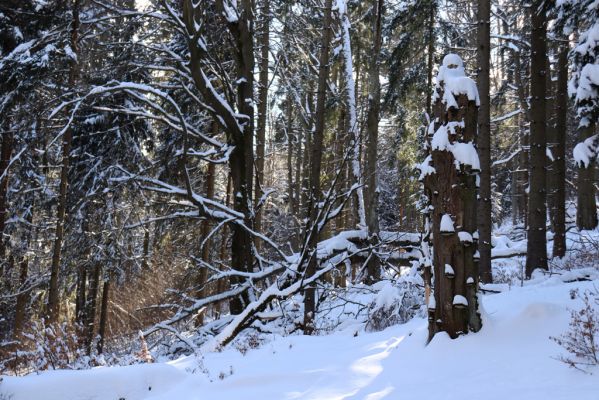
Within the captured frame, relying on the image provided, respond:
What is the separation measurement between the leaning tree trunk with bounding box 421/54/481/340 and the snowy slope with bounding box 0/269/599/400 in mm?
258

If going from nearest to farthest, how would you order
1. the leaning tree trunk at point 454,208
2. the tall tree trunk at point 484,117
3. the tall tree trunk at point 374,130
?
the leaning tree trunk at point 454,208 < the tall tree trunk at point 484,117 < the tall tree trunk at point 374,130

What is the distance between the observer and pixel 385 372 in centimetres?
430

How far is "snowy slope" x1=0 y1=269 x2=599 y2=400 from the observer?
3.41m

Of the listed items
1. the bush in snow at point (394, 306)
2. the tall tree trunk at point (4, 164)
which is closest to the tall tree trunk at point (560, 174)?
the bush in snow at point (394, 306)

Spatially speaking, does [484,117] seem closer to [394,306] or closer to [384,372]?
[394,306]

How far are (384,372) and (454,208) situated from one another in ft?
5.38

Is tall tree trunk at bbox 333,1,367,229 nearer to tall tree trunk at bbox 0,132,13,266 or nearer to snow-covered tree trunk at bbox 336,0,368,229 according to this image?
snow-covered tree trunk at bbox 336,0,368,229

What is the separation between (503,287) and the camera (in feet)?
25.1

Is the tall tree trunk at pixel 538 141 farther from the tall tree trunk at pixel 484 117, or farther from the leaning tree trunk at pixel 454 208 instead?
the leaning tree trunk at pixel 454 208

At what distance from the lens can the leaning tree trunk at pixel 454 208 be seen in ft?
14.6

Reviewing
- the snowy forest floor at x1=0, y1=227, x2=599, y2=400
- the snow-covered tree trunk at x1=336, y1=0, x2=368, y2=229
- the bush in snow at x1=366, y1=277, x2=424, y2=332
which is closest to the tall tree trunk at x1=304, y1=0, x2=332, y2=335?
the bush in snow at x1=366, y1=277, x2=424, y2=332

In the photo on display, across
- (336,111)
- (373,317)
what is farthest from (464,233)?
(336,111)

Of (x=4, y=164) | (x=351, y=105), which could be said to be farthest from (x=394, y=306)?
(x=4, y=164)

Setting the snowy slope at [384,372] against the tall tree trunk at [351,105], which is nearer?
the snowy slope at [384,372]
